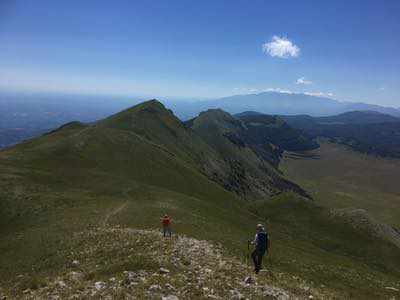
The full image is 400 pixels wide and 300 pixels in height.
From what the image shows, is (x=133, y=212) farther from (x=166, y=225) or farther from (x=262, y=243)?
(x=262, y=243)

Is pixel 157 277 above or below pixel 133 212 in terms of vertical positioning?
Answer: above

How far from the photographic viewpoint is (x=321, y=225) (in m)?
72.6

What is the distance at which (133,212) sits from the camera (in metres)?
41.5

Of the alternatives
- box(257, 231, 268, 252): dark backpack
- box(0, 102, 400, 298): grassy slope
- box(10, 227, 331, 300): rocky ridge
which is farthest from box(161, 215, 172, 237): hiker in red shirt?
box(257, 231, 268, 252): dark backpack

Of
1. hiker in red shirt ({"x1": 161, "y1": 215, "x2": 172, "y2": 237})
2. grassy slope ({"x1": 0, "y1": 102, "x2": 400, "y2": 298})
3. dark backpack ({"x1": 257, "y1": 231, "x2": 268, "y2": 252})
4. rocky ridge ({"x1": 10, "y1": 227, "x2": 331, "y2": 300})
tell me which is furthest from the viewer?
grassy slope ({"x1": 0, "y1": 102, "x2": 400, "y2": 298})

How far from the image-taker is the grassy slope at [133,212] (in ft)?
104

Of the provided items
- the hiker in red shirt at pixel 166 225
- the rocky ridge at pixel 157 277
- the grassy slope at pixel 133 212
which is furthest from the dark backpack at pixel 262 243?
the hiker in red shirt at pixel 166 225

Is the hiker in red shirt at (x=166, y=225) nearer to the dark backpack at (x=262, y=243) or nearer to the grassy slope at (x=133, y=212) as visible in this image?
the grassy slope at (x=133, y=212)

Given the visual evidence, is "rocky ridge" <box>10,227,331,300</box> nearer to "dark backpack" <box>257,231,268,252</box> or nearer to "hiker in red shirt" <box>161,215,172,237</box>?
"dark backpack" <box>257,231,268,252</box>

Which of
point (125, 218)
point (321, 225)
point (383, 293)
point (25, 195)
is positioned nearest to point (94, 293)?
point (125, 218)

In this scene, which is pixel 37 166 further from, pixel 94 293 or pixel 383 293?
pixel 383 293

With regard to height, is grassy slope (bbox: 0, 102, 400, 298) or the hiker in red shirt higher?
the hiker in red shirt

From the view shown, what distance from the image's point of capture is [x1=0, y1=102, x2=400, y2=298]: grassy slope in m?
31.5

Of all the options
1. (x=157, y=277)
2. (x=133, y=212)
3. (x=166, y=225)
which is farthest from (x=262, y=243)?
(x=133, y=212)
